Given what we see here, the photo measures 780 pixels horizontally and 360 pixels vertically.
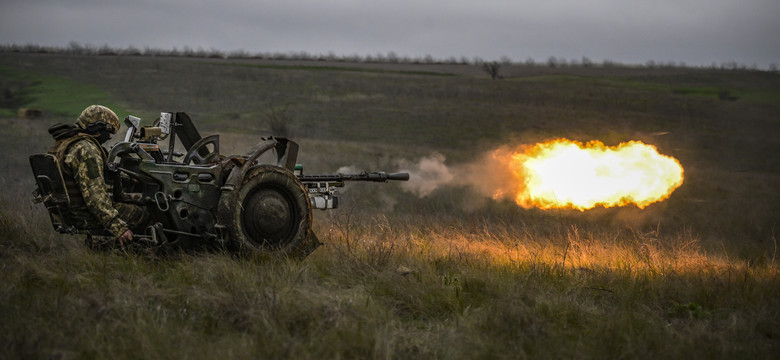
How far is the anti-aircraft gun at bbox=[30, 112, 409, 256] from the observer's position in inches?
346

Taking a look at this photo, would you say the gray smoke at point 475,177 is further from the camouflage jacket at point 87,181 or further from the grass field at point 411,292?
the camouflage jacket at point 87,181

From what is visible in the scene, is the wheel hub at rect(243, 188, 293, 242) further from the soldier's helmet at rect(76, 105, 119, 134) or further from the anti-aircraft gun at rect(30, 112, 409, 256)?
the soldier's helmet at rect(76, 105, 119, 134)

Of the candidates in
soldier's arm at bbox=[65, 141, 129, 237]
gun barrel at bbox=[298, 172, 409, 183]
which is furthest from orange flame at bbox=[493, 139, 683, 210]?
soldier's arm at bbox=[65, 141, 129, 237]

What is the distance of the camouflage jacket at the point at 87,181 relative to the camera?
332 inches

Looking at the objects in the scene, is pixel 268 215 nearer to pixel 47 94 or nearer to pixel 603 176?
pixel 603 176

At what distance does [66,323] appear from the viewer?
679 centimetres

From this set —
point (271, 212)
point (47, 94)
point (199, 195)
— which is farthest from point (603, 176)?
point (47, 94)

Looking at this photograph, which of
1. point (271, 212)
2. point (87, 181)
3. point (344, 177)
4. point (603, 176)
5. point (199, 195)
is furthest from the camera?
point (603, 176)

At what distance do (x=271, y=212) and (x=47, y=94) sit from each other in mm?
28987

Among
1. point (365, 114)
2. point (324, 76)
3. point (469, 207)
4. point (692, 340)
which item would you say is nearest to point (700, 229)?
point (469, 207)

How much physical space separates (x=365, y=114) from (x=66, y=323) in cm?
3825

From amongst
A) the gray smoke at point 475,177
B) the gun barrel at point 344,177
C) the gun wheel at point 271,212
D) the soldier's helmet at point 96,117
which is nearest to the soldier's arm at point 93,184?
the soldier's helmet at point 96,117

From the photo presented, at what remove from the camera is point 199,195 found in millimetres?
9195

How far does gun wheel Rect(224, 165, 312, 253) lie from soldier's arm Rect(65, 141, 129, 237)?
139 cm
